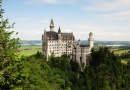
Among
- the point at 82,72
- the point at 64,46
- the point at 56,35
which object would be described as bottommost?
the point at 82,72

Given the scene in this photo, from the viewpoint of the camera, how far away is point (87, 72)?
10375cm

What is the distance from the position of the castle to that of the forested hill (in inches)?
107

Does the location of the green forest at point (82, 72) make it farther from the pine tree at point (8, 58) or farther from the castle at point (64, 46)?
the pine tree at point (8, 58)

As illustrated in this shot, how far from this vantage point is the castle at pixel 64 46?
99250 millimetres

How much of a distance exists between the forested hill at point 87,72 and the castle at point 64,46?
8.94ft

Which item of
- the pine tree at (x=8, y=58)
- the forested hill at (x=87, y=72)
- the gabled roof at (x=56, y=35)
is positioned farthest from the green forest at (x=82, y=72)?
the pine tree at (x=8, y=58)

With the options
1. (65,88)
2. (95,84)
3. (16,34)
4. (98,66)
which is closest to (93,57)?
(98,66)

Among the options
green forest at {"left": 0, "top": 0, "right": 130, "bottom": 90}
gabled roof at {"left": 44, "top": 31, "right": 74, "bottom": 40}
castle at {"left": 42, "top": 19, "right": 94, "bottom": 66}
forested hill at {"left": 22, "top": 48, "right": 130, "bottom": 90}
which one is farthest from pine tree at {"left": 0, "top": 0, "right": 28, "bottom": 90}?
gabled roof at {"left": 44, "top": 31, "right": 74, "bottom": 40}

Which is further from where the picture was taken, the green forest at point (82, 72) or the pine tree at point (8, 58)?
the green forest at point (82, 72)

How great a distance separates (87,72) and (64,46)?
1648cm

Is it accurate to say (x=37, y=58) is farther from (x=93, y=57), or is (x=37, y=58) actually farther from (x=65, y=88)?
(x=93, y=57)

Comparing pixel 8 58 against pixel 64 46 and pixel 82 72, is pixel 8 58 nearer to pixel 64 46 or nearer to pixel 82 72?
pixel 64 46

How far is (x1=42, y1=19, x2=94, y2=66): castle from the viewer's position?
3907 inches

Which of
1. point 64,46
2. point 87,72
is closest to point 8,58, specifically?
point 64,46
